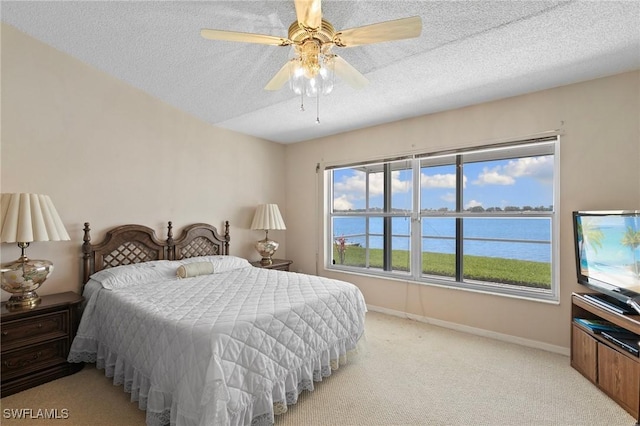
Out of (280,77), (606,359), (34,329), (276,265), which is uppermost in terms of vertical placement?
(280,77)

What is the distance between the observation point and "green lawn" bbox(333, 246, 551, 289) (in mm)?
3162

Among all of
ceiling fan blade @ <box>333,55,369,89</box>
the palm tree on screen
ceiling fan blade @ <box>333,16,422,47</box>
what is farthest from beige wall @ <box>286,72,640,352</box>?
ceiling fan blade @ <box>333,16,422,47</box>

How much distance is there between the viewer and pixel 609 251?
2.26 metres

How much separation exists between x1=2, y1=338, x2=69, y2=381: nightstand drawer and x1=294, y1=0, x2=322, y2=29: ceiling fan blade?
9.58 feet

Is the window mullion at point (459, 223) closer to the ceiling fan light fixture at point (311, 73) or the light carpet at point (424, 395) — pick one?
the light carpet at point (424, 395)

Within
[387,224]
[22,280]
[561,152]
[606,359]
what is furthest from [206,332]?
[561,152]

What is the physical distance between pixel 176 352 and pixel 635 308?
9.43 ft

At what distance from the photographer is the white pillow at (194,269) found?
294cm

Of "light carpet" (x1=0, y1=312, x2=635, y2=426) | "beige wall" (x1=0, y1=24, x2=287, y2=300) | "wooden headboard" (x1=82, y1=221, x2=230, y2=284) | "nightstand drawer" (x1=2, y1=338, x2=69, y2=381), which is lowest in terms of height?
"light carpet" (x1=0, y1=312, x2=635, y2=426)

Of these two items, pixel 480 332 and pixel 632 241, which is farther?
pixel 480 332

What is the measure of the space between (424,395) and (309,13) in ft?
8.17

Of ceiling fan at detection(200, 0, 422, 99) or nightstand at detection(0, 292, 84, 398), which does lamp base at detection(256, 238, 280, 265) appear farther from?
ceiling fan at detection(200, 0, 422, 99)

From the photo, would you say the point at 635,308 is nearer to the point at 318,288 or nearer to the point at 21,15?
the point at 318,288

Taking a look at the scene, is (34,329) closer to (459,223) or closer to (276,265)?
(276,265)
